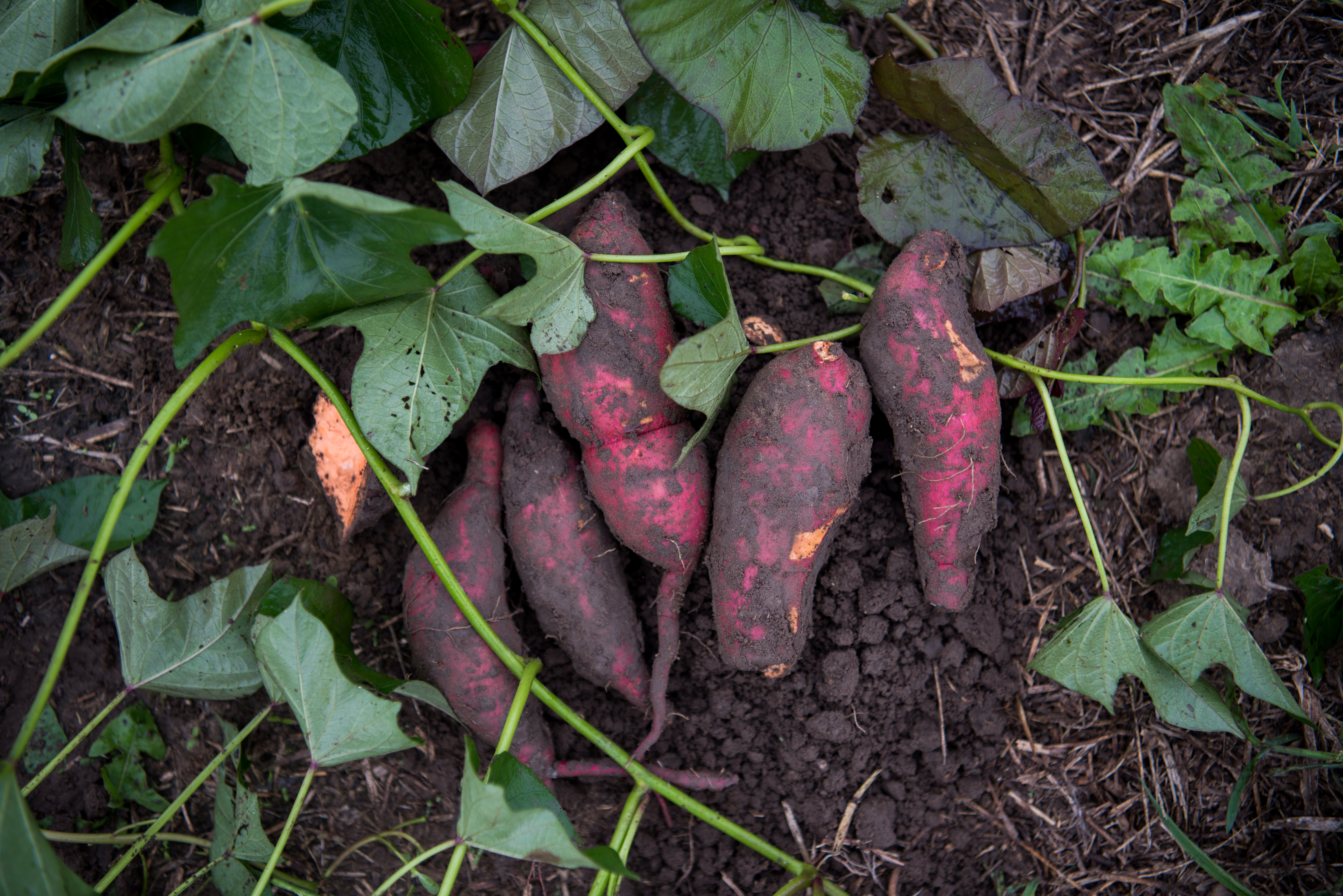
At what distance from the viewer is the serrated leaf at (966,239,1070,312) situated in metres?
1.59

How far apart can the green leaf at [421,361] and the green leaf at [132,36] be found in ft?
1.58

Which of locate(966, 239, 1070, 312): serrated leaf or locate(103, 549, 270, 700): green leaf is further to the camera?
locate(966, 239, 1070, 312): serrated leaf

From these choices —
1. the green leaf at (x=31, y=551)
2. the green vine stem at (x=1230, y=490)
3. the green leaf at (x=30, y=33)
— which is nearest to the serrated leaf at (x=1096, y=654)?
the green vine stem at (x=1230, y=490)

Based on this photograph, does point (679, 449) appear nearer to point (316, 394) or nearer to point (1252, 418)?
point (316, 394)

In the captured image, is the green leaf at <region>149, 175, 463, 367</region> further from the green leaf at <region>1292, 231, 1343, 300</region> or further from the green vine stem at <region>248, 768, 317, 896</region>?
the green leaf at <region>1292, 231, 1343, 300</region>

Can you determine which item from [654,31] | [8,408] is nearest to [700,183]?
[654,31]

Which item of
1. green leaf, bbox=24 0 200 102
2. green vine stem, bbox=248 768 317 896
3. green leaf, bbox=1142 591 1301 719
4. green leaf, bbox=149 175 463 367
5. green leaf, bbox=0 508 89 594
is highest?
green leaf, bbox=24 0 200 102

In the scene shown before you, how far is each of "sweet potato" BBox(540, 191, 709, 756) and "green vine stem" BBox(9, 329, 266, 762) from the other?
596 millimetres

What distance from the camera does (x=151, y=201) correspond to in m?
1.46

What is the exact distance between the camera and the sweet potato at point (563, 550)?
5.03 ft

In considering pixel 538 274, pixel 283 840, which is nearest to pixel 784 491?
pixel 538 274

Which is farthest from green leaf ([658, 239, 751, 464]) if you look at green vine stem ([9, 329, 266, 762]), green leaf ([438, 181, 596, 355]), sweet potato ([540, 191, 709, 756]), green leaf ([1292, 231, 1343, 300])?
green leaf ([1292, 231, 1343, 300])

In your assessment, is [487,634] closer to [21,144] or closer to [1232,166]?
[21,144]

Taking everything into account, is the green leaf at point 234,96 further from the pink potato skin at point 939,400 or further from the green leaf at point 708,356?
the pink potato skin at point 939,400
